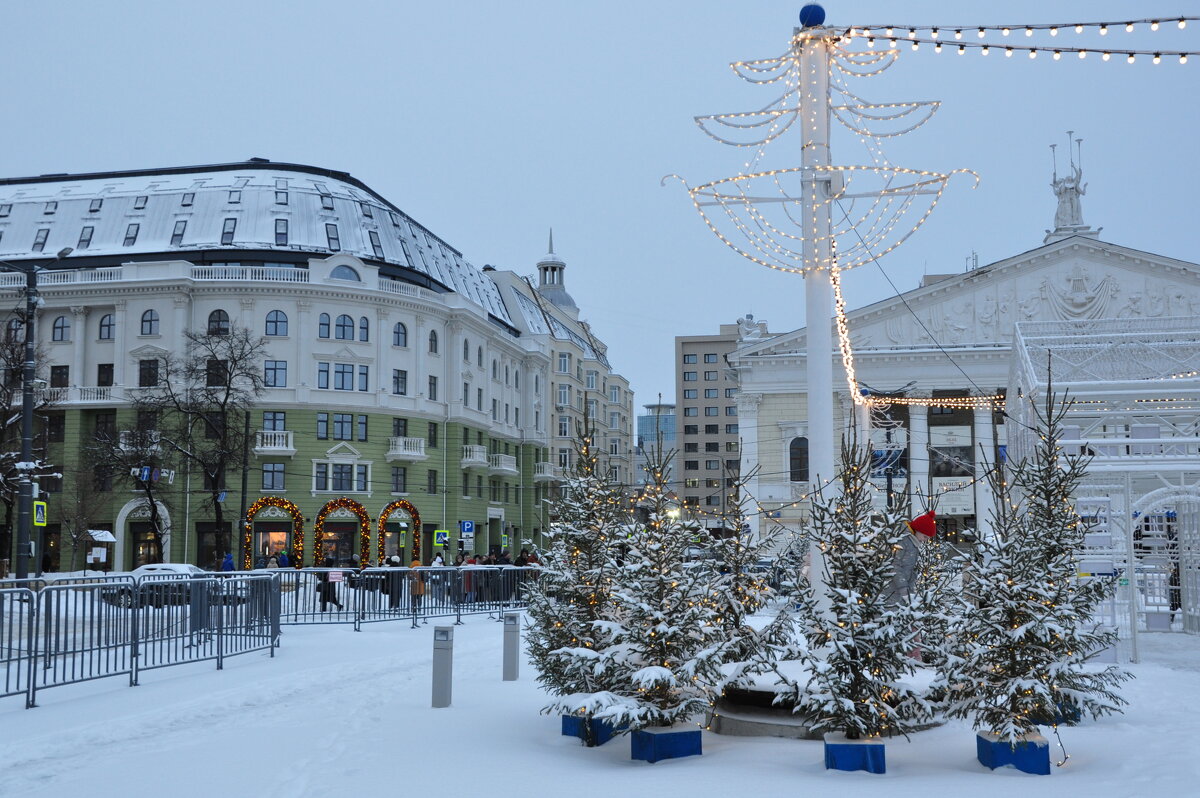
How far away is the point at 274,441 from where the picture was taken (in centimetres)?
5619

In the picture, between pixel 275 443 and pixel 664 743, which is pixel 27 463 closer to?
pixel 664 743

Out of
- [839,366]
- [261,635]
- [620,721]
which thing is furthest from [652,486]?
[839,366]

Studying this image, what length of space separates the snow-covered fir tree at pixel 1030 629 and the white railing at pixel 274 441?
163 feet

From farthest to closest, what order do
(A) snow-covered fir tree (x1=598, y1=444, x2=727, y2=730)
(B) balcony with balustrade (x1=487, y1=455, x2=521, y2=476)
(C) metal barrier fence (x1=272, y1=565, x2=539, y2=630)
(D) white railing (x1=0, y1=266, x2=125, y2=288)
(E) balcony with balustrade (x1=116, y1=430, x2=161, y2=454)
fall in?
(B) balcony with balustrade (x1=487, y1=455, x2=521, y2=476) < (D) white railing (x1=0, y1=266, x2=125, y2=288) < (E) balcony with balustrade (x1=116, y1=430, x2=161, y2=454) < (C) metal barrier fence (x1=272, y1=565, x2=539, y2=630) < (A) snow-covered fir tree (x1=598, y1=444, x2=727, y2=730)

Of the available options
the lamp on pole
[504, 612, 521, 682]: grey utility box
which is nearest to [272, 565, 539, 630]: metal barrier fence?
the lamp on pole

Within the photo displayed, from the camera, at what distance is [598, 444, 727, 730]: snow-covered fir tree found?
31.8 feet

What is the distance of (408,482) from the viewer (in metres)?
60.8

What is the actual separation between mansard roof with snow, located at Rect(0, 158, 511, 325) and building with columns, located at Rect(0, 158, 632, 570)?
4.0 inches

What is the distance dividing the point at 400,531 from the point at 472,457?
25.3 feet

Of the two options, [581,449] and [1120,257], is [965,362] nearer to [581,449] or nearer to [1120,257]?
[1120,257]

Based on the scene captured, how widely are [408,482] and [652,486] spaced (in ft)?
168

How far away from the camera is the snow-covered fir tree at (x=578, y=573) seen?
1085cm

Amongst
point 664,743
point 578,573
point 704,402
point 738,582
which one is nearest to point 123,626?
point 578,573

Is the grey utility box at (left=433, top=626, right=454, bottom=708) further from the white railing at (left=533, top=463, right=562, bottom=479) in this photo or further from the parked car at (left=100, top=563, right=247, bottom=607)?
the white railing at (left=533, top=463, right=562, bottom=479)
